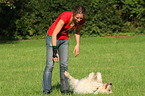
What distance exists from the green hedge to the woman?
15.4 m

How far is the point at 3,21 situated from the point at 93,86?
16.8 meters

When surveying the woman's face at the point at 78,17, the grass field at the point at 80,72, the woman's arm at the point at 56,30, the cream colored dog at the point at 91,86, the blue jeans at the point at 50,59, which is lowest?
the grass field at the point at 80,72

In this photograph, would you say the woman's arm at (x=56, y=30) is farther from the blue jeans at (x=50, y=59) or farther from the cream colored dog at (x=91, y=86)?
the cream colored dog at (x=91, y=86)

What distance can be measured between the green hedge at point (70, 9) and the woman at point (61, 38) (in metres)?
15.4

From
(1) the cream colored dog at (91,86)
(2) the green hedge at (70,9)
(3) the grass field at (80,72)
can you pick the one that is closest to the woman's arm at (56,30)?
(1) the cream colored dog at (91,86)

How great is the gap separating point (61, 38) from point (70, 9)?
16064 mm

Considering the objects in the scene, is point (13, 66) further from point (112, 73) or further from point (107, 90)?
point (107, 90)

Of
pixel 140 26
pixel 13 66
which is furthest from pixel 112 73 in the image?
pixel 140 26

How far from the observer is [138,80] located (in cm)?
745

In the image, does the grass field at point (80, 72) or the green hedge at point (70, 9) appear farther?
the green hedge at point (70, 9)

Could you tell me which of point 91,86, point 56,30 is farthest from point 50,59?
point 91,86

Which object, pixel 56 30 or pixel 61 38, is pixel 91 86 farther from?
pixel 56 30

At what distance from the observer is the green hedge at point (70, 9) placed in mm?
21328

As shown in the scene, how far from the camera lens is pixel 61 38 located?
5918mm
